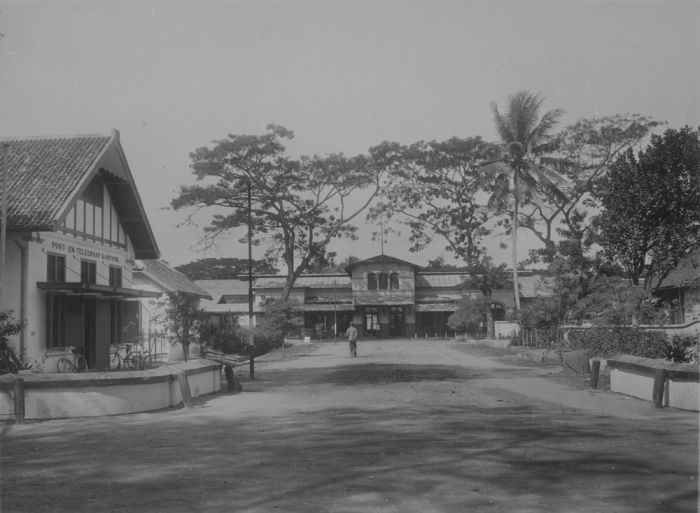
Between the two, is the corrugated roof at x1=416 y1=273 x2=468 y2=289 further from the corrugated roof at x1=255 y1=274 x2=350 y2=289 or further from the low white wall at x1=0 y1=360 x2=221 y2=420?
the low white wall at x1=0 y1=360 x2=221 y2=420

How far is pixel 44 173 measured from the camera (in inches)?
792

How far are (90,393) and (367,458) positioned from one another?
6.13 meters

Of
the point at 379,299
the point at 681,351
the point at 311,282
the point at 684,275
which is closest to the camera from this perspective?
the point at 681,351

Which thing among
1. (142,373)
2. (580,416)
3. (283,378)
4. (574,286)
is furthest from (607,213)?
(142,373)

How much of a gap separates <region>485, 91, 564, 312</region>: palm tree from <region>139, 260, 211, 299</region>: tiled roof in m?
15.6

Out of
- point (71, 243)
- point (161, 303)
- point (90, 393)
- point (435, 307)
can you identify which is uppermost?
point (71, 243)

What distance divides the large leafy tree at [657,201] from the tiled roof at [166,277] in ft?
55.9

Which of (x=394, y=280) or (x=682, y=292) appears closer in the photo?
(x=682, y=292)

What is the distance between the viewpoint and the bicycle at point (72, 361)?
19.5 meters

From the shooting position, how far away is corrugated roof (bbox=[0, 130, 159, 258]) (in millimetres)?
18297

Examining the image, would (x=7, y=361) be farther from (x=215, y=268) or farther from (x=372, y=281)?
(x=215, y=268)

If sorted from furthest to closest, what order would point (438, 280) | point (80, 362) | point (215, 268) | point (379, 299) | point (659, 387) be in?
point (215, 268) < point (438, 280) < point (379, 299) < point (80, 362) < point (659, 387)

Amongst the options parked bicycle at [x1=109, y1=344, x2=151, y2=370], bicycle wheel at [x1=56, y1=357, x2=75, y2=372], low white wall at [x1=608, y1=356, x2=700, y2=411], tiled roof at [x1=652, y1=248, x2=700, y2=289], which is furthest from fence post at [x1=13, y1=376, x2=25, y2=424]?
tiled roof at [x1=652, y1=248, x2=700, y2=289]

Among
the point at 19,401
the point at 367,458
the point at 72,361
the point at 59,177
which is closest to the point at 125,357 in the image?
the point at 72,361
